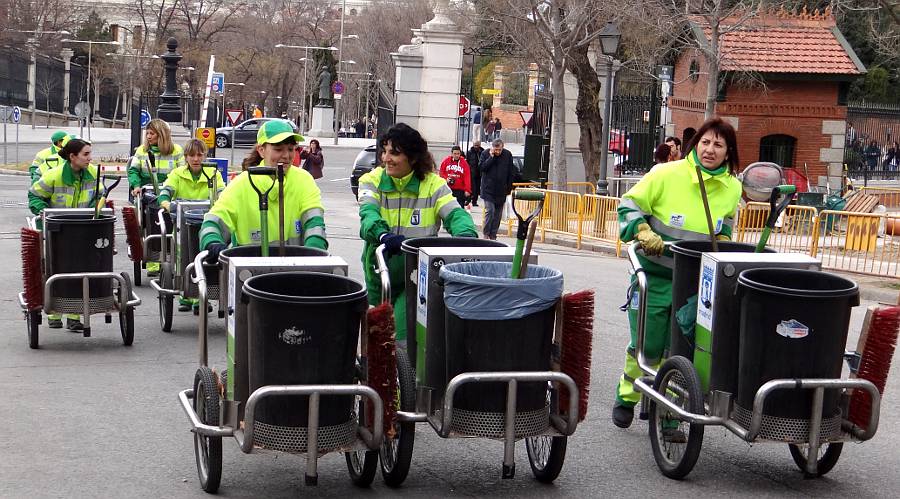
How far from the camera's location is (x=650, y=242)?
706 centimetres

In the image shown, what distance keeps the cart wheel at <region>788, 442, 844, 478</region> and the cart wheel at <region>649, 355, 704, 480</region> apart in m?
0.60

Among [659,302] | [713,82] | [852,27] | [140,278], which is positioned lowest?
[140,278]

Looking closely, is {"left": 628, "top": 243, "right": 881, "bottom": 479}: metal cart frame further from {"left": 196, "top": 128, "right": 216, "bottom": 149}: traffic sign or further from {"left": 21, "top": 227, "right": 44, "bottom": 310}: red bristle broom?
{"left": 196, "top": 128, "right": 216, "bottom": 149}: traffic sign

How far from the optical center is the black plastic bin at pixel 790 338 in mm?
6020

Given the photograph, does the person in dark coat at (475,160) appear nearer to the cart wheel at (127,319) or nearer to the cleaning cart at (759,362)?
the cart wheel at (127,319)

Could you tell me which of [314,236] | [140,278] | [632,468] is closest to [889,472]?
[632,468]

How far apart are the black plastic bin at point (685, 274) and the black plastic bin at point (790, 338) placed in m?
0.59

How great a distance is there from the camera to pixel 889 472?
23.5 feet

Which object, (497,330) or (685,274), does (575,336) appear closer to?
(497,330)

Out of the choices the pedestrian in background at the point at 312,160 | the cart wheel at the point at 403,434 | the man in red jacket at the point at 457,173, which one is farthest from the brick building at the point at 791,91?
the cart wheel at the point at 403,434

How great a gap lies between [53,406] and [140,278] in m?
6.06

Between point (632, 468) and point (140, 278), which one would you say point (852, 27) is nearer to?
point (140, 278)

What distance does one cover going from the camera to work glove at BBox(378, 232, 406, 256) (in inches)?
275

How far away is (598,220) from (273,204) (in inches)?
557
